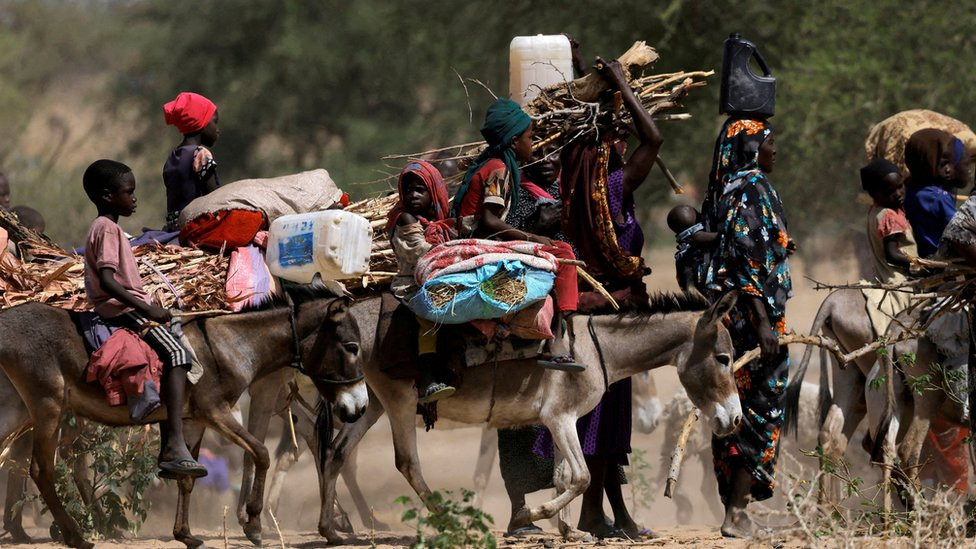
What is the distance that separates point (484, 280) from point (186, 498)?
226 centimetres

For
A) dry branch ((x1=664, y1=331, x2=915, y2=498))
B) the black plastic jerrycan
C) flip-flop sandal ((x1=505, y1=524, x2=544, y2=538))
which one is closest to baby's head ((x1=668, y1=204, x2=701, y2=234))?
the black plastic jerrycan

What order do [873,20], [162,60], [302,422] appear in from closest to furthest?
[302,422] → [873,20] → [162,60]

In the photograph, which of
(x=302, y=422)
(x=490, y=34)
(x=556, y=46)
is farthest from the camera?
(x=490, y=34)

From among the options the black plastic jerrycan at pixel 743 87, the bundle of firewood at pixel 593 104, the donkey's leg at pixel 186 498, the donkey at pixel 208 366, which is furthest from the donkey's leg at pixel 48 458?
the black plastic jerrycan at pixel 743 87

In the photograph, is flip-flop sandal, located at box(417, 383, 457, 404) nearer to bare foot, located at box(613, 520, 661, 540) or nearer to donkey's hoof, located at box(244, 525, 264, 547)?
donkey's hoof, located at box(244, 525, 264, 547)

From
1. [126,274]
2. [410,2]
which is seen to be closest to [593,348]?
[126,274]

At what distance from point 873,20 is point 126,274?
13.1m

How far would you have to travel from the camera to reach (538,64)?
30.4ft

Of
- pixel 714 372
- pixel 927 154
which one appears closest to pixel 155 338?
pixel 714 372

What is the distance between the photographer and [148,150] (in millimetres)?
30859

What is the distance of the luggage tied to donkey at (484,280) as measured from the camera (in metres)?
7.80

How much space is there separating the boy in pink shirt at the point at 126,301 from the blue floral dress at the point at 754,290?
307 centimetres

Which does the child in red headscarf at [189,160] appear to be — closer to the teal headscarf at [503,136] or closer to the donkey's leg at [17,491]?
the teal headscarf at [503,136]

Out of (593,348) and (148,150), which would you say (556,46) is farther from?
(148,150)
